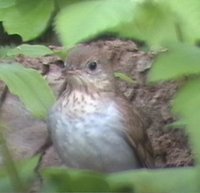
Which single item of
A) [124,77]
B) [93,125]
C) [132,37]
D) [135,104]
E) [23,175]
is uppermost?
[23,175]

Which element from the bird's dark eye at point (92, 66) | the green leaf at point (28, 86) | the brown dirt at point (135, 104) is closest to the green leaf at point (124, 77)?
the brown dirt at point (135, 104)

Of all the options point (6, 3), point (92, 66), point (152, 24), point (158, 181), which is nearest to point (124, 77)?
point (92, 66)

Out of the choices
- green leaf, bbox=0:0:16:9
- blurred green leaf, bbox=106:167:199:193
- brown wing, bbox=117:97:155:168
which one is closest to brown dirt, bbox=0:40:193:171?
brown wing, bbox=117:97:155:168

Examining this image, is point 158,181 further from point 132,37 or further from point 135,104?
point 135,104

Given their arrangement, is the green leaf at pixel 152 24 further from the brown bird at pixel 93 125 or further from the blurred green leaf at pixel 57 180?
the blurred green leaf at pixel 57 180

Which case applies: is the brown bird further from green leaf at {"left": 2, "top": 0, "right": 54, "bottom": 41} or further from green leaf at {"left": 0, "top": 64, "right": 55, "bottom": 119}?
green leaf at {"left": 2, "top": 0, "right": 54, "bottom": 41}

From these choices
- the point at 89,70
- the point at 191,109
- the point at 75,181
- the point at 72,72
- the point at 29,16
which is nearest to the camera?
the point at 75,181
